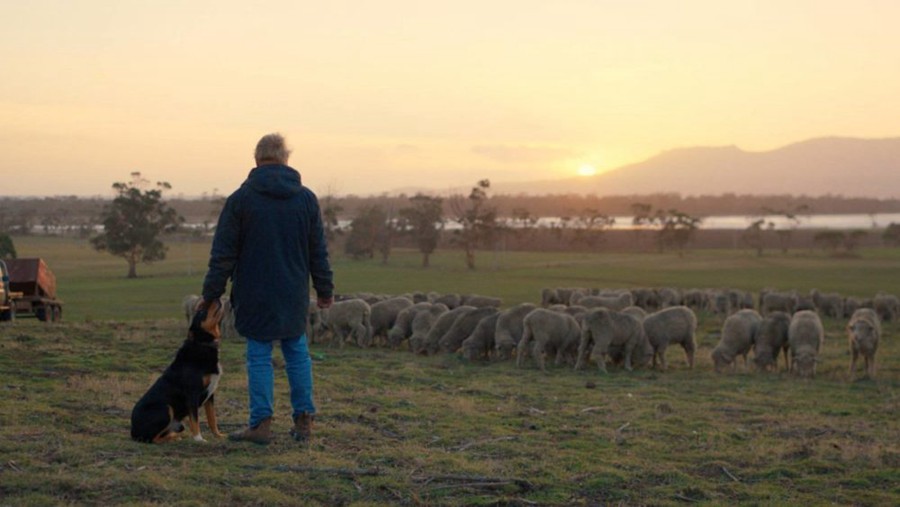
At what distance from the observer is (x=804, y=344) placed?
18.7 metres

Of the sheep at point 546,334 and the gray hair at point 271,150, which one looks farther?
the sheep at point 546,334

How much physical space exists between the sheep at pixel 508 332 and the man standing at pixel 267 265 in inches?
435

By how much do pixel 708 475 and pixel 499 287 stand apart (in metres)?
41.3

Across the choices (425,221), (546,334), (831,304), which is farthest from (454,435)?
(425,221)

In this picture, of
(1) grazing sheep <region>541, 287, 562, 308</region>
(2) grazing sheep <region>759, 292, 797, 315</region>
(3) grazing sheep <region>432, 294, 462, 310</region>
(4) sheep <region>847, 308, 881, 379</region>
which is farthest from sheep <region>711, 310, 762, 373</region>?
(1) grazing sheep <region>541, 287, 562, 308</region>

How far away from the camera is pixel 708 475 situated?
869 centimetres

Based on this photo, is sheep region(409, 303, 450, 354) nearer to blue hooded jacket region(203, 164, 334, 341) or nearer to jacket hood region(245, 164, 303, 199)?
blue hooded jacket region(203, 164, 334, 341)

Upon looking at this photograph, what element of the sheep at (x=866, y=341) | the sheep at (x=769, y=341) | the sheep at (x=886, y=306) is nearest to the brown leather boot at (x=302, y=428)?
the sheep at (x=769, y=341)

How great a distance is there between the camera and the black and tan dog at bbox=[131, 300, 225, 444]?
8.42 m

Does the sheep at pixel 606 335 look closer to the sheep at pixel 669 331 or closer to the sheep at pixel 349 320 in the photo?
the sheep at pixel 669 331

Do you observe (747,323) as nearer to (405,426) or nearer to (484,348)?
(484,348)

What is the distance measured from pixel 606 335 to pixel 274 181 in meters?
11.7

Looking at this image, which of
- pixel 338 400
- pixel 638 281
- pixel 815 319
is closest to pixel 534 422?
pixel 338 400

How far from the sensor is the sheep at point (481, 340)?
1973 centimetres
